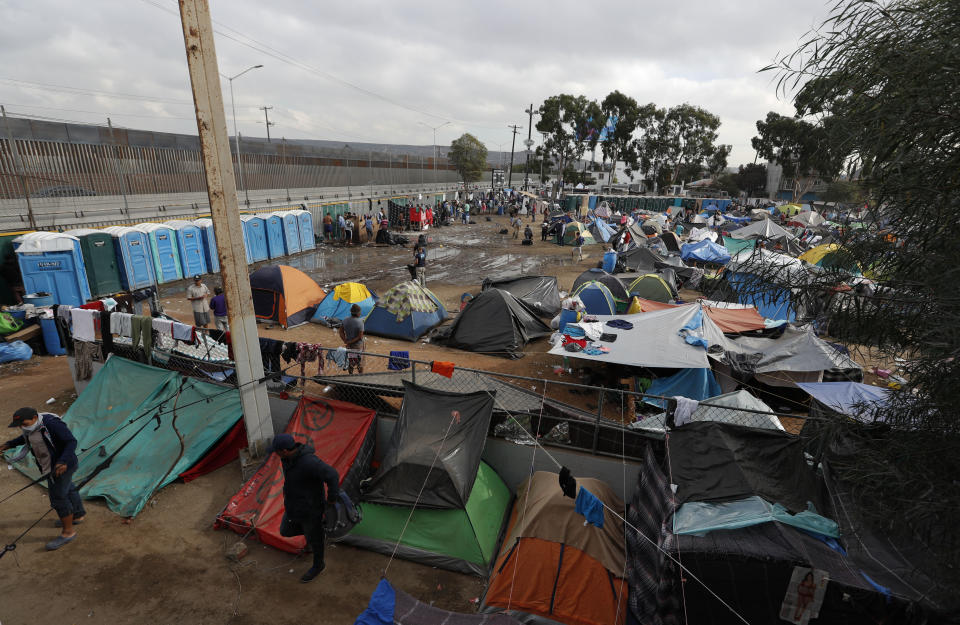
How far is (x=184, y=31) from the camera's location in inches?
197

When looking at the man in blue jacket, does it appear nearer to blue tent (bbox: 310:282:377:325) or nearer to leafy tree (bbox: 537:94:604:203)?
blue tent (bbox: 310:282:377:325)

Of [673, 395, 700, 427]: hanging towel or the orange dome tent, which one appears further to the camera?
the orange dome tent

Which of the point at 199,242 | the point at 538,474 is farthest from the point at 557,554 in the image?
the point at 199,242

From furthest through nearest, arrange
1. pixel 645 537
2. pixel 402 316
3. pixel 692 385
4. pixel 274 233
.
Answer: pixel 274 233, pixel 402 316, pixel 692 385, pixel 645 537

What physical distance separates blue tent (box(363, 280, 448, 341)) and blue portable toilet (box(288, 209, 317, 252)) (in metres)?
12.6

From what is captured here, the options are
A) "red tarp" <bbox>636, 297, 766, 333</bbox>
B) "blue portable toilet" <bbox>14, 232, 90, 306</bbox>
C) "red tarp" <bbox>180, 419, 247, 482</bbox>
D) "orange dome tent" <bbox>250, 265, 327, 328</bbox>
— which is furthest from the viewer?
"orange dome tent" <bbox>250, 265, 327, 328</bbox>

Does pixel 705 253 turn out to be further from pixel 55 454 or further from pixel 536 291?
pixel 55 454

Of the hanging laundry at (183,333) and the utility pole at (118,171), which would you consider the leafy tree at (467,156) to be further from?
the hanging laundry at (183,333)

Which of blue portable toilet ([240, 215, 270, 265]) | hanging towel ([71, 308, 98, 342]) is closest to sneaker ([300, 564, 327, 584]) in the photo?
hanging towel ([71, 308, 98, 342])

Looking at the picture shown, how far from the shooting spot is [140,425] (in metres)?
6.79

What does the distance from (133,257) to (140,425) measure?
10.4 meters

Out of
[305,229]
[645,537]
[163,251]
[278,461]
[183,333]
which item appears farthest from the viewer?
[305,229]

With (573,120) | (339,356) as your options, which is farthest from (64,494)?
(573,120)

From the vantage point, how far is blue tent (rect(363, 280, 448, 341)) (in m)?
11.8
